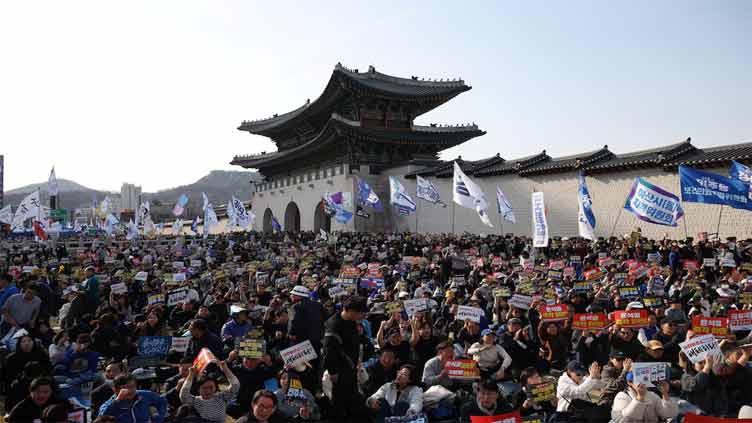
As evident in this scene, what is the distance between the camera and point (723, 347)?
6496 millimetres

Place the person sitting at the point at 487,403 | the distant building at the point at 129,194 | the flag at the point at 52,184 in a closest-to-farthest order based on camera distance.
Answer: the person sitting at the point at 487,403 → the flag at the point at 52,184 → the distant building at the point at 129,194

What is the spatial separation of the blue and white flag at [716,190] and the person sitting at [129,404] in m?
14.1

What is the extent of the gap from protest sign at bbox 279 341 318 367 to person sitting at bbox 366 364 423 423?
31.0 inches

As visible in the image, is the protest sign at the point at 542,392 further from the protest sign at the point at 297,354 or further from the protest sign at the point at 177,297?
the protest sign at the point at 177,297

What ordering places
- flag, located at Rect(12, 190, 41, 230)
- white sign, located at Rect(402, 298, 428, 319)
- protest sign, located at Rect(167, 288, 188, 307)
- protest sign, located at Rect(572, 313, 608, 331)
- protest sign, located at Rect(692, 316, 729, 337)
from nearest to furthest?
protest sign, located at Rect(692, 316, 729, 337), protest sign, located at Rect(572, 313, 608, 331), white sign, located at Rect(402, 298, 428, 319), protest sign, located at Rect(167, 288, 188, 307), flag, located at Rect(12, 190, 41, 230)

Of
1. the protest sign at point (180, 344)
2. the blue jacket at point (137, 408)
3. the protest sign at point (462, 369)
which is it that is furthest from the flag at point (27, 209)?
the protest sign at point (462, 369)

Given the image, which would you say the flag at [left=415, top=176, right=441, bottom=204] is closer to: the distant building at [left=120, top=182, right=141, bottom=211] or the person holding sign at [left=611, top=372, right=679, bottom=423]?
the person holding sign at [left=611, top=372, right=679, bottom=423]

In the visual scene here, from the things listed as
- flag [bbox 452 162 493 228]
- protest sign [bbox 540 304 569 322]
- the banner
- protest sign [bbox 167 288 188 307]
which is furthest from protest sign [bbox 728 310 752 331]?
flag [bbox 452 162 493 228]

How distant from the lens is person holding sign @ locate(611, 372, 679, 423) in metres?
5.15

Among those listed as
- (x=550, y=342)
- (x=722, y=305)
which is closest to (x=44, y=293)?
(x=550, y=342)

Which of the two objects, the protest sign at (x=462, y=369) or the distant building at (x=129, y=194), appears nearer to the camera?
the protest sign at (x=462, y=369)

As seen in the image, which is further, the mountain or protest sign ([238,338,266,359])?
the mountain

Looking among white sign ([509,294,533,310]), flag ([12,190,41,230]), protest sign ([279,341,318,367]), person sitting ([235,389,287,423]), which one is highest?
flag ([12,190,41,230])

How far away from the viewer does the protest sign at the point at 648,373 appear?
571 centimetres
